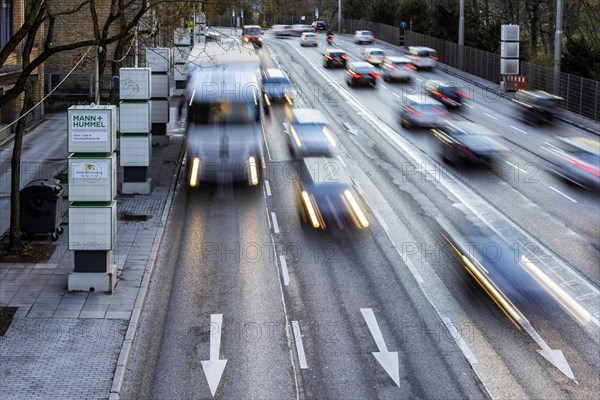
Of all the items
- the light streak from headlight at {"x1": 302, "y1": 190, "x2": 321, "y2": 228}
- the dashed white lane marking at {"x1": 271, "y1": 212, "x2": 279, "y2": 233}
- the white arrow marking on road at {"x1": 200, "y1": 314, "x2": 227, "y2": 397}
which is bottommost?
the white arrow marking on road at {"x1": 200, "y1": 314, "x2": 227, "y2": 397}

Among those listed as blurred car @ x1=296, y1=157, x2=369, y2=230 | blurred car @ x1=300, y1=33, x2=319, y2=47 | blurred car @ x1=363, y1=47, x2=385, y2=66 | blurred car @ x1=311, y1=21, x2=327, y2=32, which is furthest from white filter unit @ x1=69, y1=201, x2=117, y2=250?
blurred car @ x1=311, y1=21, x2=327, y2=32

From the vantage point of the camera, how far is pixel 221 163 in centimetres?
3022

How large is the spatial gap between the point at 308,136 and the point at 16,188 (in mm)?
13439

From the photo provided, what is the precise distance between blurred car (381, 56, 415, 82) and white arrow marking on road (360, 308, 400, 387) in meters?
40.6

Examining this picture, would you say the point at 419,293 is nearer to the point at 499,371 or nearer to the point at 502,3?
the point at 499,371

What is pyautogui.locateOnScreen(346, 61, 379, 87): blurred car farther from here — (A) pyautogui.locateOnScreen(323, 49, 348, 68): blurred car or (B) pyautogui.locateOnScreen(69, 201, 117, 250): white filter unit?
(B) pyautogui.locateOnScreen(69, 201, 117, 250): white filter unit

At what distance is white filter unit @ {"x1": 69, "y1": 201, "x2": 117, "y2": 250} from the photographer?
67.3ft

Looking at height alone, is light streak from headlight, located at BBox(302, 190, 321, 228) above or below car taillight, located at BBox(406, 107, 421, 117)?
below

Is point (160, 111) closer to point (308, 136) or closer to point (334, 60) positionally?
point (308, 136)

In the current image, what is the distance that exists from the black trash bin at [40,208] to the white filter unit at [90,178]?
3.61 meters

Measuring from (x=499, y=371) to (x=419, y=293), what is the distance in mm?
4378

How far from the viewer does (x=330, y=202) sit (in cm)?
2744

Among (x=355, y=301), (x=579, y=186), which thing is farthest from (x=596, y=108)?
(x=355, y=301)

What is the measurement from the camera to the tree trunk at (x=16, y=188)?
22.5 metres
